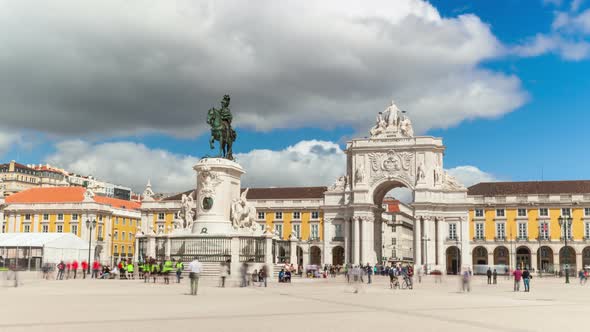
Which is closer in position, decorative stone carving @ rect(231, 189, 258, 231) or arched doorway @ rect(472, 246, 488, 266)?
decorative stone carving @ rect(231, 189, 258, 231)

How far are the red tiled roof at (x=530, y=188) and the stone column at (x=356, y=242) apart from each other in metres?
19.4

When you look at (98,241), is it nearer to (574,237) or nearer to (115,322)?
(574,237)

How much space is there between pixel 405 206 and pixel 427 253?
55.5m

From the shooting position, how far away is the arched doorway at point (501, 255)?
86231 millimetres

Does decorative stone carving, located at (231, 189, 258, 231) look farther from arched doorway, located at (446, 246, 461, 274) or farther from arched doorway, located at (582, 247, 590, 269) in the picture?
arched doorway, located at (582, 247, 590, 269)

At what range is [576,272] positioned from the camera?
7469 centimetres

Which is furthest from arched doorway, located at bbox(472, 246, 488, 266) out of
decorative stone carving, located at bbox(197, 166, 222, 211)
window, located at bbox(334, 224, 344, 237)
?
decorative stone carving, located at bbox(197, 166, 222, 211)

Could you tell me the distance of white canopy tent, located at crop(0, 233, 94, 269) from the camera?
174 feet

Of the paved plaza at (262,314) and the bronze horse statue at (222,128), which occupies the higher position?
the bronze horse statue at (222,128)

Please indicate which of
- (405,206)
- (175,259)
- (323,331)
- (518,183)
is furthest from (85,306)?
(405,206)

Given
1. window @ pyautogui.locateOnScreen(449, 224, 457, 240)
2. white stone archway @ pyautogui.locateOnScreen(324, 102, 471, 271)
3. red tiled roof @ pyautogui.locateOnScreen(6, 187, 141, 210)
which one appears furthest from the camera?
red tiled roof @ pyautogui.locateOnScreen(6, 187, 141, 210)

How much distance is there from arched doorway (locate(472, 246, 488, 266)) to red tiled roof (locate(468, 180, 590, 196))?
7.54 metres

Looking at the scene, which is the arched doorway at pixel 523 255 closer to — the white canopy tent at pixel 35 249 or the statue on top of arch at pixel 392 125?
the statue on top of arch at pixel 392 125

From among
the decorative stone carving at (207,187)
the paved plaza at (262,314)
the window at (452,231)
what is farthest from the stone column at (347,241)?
the paved plaza at (262,314)
